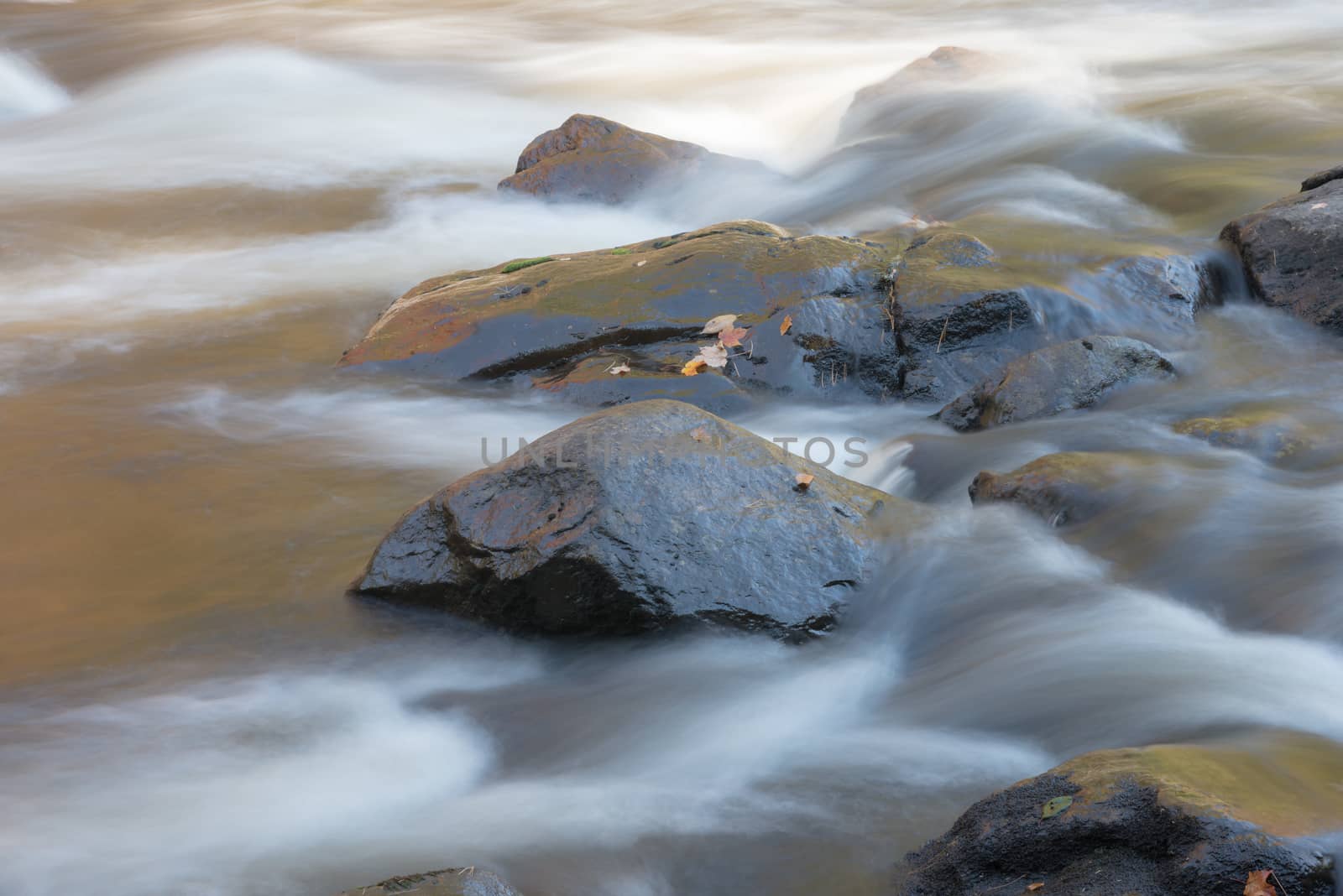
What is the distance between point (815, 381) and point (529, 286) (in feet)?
6.41

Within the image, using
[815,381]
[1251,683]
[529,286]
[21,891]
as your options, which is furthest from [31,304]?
[1251,683]

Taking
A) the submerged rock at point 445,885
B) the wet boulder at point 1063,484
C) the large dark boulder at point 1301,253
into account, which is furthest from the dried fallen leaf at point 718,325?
the submerged rock at point 445,885

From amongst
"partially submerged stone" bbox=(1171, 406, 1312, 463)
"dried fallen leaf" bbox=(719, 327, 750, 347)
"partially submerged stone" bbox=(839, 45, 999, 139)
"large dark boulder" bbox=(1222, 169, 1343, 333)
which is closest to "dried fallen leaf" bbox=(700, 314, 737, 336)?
"dried fallen leaf" bbox=(719, 327, 750, 347)

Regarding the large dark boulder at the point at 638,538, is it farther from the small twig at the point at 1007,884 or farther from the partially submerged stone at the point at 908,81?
the partially submerged stone at the point at 908,81

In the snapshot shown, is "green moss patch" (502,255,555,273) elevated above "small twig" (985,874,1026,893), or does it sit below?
above

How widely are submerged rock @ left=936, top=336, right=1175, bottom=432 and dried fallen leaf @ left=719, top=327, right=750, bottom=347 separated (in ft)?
3.98

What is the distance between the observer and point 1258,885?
2453 mm

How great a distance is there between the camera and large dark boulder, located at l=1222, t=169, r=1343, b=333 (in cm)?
695

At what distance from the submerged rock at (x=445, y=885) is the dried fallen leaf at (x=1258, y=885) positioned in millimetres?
1759

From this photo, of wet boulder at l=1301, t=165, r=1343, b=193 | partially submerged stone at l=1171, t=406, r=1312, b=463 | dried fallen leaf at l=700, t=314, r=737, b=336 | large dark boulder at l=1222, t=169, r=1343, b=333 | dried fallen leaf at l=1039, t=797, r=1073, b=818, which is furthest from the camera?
wet boulder at l=1301, t=165, r=1343, b=193

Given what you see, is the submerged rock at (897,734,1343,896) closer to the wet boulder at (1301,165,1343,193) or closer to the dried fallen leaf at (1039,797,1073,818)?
the dried fallen leaf at (1039,797,1073,818)

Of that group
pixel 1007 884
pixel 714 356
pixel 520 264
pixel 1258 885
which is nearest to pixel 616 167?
pixel 520 264

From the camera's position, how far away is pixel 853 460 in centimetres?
615

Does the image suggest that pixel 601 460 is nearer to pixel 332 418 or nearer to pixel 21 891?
pixel 21 891
